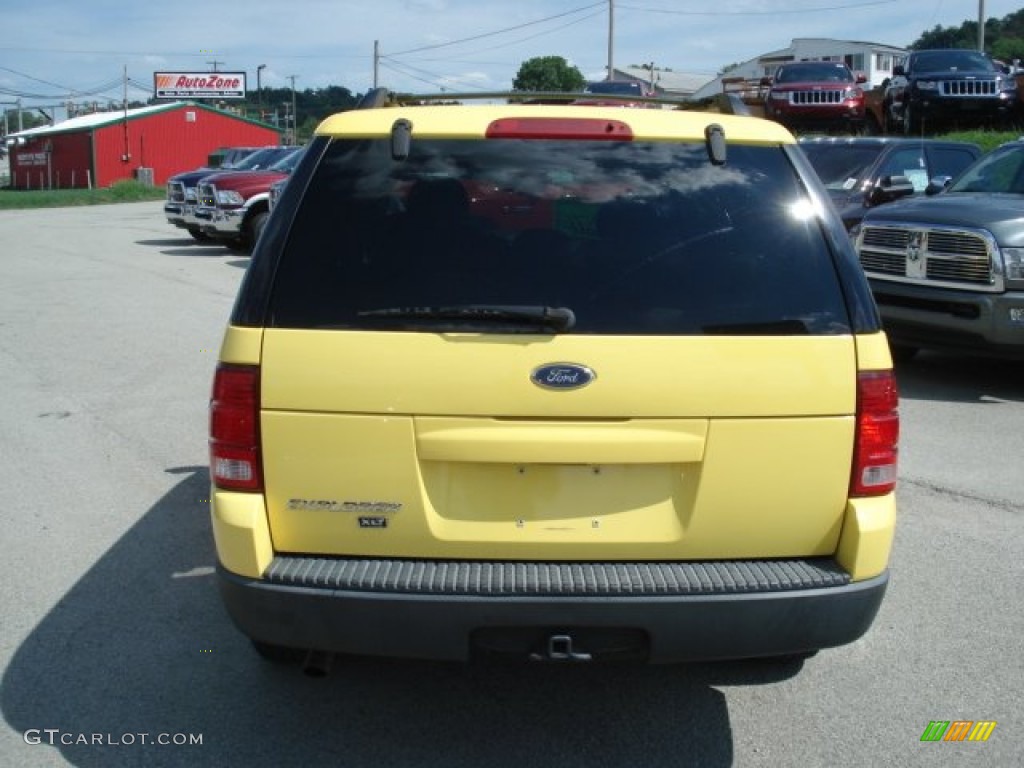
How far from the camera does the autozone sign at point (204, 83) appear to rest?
324ft

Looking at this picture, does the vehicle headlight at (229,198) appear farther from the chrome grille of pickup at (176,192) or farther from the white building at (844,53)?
the white building at (844,53)

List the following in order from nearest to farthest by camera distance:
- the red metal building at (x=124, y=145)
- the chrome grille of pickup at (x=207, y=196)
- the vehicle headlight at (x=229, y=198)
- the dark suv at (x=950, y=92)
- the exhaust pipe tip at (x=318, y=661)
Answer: the exhaust pipe tip at (x=318, y=661), the vehicle headlight at (x=229, y=198), the chrome grille of pickup at (x=207, y=196), the dark suv at (x=950, y=92), the red metal building at (x=124, y=145)

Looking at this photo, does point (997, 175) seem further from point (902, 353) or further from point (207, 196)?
point (207, 196)

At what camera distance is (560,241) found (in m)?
3.18

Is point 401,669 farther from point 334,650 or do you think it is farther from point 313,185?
point 313,185

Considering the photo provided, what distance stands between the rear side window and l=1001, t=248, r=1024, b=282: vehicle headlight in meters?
5.79

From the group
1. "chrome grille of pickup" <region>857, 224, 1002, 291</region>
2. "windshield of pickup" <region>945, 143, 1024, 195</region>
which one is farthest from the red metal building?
"chrome grille of pickup" <region>857, 224, 1002, 291</region>

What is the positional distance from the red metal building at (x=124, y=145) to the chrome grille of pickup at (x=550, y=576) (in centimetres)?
6607

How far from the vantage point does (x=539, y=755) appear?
3.41 meters

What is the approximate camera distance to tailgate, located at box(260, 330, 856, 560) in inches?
119

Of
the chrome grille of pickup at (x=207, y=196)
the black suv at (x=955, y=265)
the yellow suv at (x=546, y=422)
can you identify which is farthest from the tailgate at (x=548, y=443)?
the chrome grille of pickup at (x=207, y=196)

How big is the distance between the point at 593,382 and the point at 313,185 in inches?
40.4

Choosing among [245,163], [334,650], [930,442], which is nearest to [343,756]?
[334,650]

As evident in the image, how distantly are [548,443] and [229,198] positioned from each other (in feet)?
57.1
